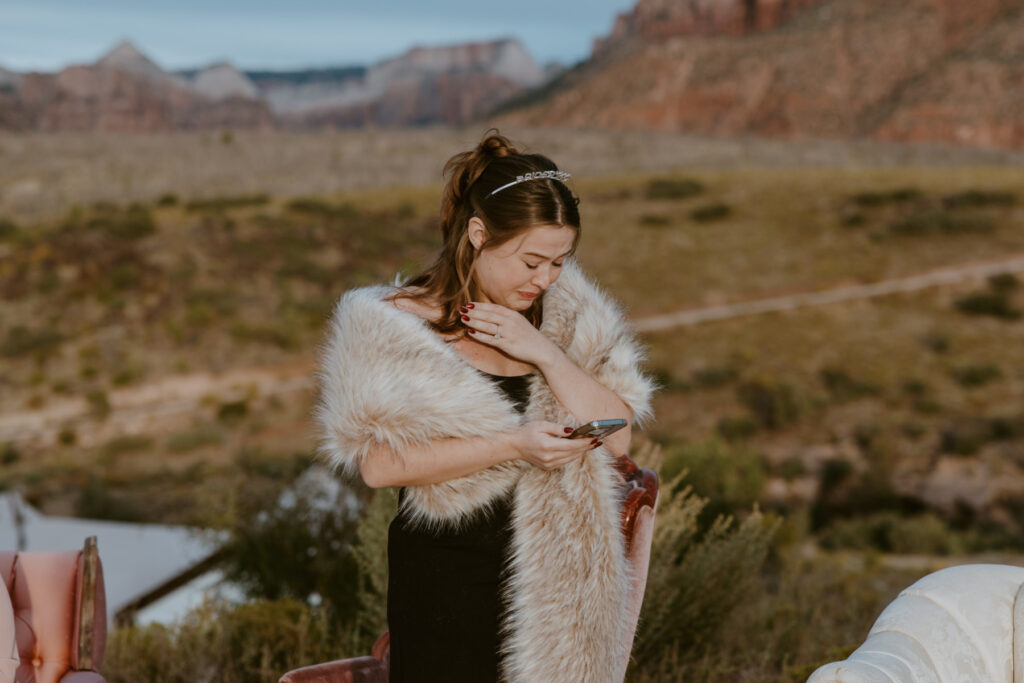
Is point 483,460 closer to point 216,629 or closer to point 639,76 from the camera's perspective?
point 216,629

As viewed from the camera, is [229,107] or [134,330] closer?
[134,330]

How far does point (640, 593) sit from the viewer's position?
207cm

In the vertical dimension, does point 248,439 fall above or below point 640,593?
below

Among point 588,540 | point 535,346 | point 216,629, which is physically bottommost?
point 216,629

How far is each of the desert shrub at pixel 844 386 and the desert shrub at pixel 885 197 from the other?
12363mm

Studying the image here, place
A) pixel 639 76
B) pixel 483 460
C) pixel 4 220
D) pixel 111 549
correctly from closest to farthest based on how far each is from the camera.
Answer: pixel 483 460 < pixel 111 549 < pixel 4 220 < pixel 639 76

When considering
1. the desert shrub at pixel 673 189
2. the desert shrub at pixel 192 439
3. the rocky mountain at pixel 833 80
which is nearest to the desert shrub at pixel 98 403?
the desert shrub at pixel 192 439

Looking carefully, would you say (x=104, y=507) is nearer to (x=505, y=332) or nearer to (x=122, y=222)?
(x=505, y=332)

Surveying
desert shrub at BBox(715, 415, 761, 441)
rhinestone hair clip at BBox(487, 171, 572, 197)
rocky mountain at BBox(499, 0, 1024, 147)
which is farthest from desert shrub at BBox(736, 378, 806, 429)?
rocky mountain at BBox(499, 0, 1024, 147)

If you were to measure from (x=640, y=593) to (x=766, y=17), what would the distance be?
9600 centimetres

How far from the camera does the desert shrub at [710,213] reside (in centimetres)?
2875

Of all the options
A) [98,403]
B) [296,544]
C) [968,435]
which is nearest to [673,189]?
[968,435]

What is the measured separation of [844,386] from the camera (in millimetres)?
18312

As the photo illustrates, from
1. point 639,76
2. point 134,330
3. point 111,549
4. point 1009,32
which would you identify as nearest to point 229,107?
point 639,76
